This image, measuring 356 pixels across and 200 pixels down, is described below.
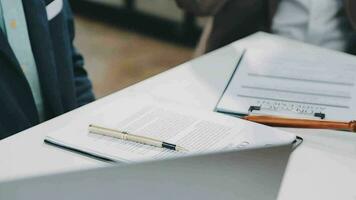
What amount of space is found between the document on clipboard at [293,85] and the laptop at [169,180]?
334 mm

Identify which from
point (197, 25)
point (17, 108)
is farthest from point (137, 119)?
point (197, 25)

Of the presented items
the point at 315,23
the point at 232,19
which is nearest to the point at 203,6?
the point at 232,19

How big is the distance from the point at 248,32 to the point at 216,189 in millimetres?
869

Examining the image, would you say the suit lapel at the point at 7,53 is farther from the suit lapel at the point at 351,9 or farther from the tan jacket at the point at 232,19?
the suit lapel at the point at 351,9

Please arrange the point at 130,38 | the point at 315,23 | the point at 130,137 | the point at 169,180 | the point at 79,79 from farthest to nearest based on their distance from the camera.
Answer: the point at 130,38 < the point at 315,23 < the point at 79,79 < the point at 130,137 < the point at 169,180

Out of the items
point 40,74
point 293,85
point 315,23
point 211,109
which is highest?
point 315,23

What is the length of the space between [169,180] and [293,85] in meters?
0.51

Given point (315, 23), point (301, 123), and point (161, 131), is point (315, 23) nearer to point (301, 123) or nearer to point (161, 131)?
point (301, 123)

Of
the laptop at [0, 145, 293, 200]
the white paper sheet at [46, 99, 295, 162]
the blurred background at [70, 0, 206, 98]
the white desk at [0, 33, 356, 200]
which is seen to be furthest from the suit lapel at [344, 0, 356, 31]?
the blurred background at [70, 0, 206, 98]

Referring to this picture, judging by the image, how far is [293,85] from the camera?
88 cm

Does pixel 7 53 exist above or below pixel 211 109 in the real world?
below

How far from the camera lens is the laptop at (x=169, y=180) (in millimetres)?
381

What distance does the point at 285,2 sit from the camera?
4.07 ft

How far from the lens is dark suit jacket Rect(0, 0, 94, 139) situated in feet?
2.88
